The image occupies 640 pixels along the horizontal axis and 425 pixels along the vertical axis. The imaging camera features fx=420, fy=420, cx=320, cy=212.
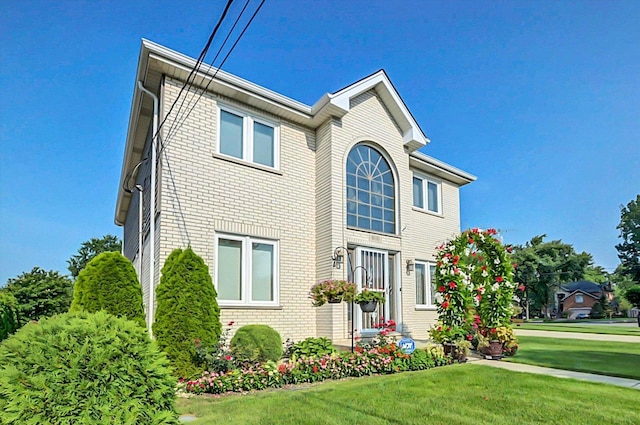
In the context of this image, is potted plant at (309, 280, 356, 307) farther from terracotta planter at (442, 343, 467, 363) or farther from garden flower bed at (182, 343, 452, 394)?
terracotta planter at (442, 343, 467, 363)

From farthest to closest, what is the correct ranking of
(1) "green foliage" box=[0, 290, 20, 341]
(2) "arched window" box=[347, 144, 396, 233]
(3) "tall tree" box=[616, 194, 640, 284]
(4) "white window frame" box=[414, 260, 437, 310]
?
1. (3) "tall tree" box=[616, 194, 640, 284]
2. (4) "white window frame" box=[414, 260, 437, 310]
3. (2) "arched window" box=[347, 144, 396, 233]
4. (1) "green foliage" box=[0, 290, 20, 341]

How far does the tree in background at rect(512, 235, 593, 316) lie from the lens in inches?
1970

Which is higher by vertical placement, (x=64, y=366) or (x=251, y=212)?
(x=251, y=212)

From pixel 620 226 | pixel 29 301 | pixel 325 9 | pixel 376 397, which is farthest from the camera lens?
pixel 620 226

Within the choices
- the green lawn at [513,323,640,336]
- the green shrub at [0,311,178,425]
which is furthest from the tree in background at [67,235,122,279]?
the green shrub at [0,311,178,425]

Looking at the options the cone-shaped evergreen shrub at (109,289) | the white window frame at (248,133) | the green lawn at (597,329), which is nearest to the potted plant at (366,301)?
the white window frame at (248,133)

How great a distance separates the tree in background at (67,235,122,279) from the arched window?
34201 millimetres

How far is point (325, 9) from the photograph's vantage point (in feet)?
23.7

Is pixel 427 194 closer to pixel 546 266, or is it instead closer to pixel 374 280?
pixel 374 280

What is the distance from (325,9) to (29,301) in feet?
48.4

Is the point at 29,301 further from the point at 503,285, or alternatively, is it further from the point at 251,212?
the point at 503,285

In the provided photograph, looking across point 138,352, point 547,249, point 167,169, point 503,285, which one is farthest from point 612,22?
point 547,249

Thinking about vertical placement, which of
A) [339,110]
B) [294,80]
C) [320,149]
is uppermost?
[294,80]

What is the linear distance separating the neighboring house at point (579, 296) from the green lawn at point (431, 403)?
6136 cm
